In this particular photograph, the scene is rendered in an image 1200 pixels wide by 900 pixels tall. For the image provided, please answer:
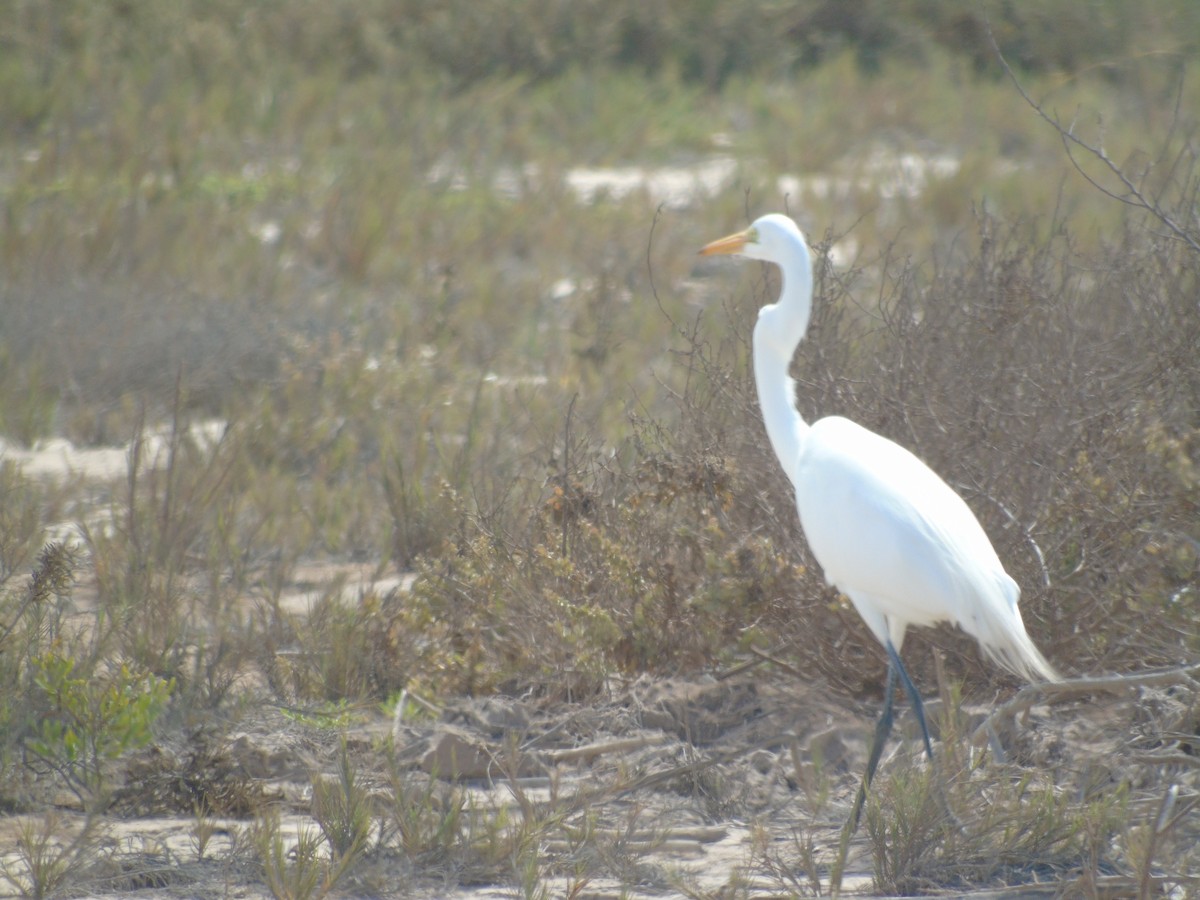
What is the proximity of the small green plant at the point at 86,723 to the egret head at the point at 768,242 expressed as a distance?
1.77 metres

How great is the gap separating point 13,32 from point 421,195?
4.71 meters

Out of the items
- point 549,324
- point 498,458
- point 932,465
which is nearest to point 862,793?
point 932,465

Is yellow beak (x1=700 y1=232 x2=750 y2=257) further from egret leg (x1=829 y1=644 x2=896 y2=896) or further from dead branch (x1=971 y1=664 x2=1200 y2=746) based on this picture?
dead branch (x1=971 y1=664 x2=1200 y2=746)

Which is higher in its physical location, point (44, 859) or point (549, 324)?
point (549, 324)

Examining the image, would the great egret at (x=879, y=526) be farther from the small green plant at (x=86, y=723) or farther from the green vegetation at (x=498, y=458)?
the small green plant at (x=86, y=723)

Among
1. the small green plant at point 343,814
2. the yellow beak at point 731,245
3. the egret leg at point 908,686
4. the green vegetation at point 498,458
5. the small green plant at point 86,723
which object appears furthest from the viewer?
the yellow beak at point 731,245

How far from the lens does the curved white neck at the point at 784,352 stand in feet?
12.2

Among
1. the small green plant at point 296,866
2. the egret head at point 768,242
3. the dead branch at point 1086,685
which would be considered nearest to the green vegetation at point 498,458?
the small green plant at point 296,866

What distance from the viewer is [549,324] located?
8.51 meters

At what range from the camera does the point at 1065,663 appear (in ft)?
12.7

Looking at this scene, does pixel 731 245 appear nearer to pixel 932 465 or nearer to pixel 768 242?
pixel 768 242

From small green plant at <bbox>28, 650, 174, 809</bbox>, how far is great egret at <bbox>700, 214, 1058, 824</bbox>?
164 centimetres

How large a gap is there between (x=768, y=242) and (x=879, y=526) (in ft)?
2.76

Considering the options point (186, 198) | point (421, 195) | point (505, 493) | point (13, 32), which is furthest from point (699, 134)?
point (505, 493)
